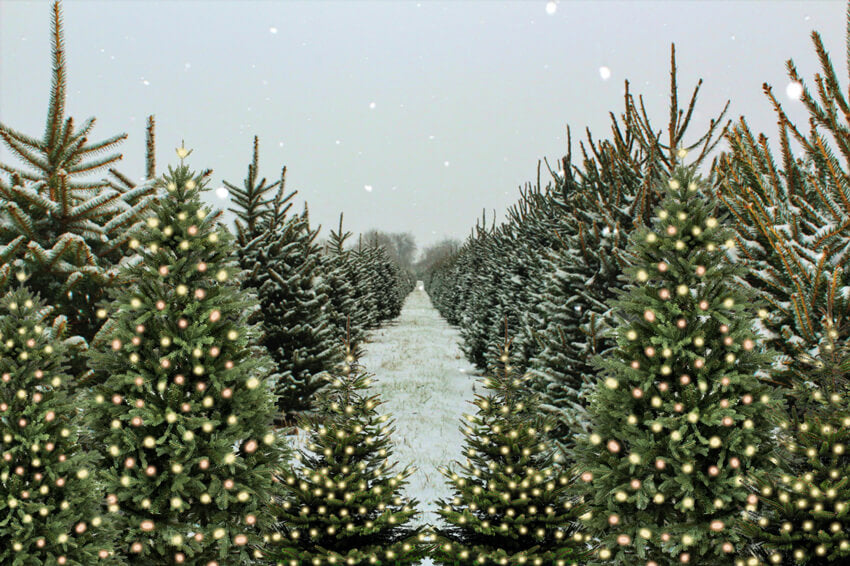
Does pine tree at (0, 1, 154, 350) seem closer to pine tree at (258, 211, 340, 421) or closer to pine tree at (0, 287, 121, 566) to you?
pine tree at (0, 287, 121, 566)

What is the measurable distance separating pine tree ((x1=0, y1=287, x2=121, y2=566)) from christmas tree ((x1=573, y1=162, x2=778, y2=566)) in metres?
3.32

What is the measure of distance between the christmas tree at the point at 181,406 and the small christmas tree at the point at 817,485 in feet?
11.2

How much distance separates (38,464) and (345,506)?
7.16 feet

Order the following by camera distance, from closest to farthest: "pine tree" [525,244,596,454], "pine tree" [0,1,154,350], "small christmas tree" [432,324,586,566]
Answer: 1. "pine tree" [0,1,154,350]
2. "small christmas tree" [432,324,586,566]
3. "pine tree" [525,244,596,454]

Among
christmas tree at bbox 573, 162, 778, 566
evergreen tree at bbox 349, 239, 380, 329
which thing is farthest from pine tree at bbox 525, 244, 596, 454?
evergreen tree at bbox 349, 239, 380, 329

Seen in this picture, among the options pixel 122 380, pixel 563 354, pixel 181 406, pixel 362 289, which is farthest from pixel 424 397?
pixel 362 289

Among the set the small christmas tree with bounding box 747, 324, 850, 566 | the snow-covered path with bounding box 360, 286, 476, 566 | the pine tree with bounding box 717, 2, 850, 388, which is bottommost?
the snow-covered path with bounding box 360, 286, 476, 566

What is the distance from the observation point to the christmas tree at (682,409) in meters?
3.09

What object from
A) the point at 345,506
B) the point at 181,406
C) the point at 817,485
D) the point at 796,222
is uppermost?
the point at 796,222

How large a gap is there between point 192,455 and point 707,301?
3810 millimetres

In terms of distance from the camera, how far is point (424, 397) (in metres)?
11.6

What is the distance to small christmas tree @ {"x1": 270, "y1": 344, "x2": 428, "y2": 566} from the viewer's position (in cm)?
394

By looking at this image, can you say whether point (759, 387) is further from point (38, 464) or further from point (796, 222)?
point (38, 464)

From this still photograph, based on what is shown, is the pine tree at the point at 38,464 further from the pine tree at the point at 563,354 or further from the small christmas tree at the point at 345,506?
the pine tree at the point at 563,354
